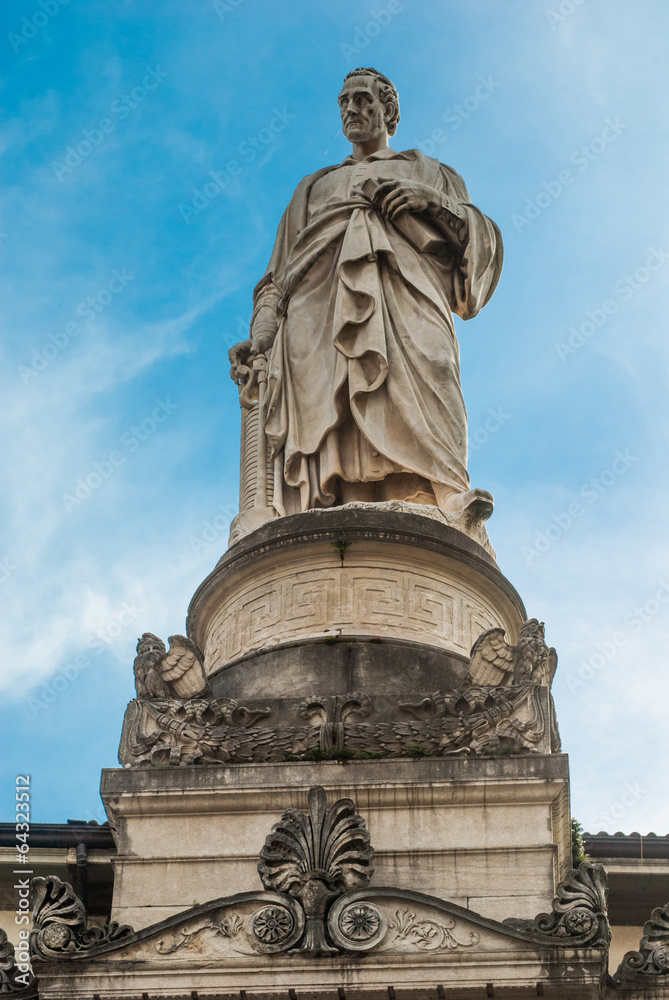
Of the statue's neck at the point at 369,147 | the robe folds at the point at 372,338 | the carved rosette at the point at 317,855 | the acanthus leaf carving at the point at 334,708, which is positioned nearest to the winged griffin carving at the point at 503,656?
the acanthus leaf carving at the point at 334,708

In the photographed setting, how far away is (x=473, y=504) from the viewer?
1488 centimetres

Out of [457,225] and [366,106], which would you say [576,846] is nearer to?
[457,225]

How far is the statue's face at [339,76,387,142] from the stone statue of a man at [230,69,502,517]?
17mm

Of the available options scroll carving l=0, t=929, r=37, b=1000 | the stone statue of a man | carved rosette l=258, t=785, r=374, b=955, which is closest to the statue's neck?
the stone statue of a man

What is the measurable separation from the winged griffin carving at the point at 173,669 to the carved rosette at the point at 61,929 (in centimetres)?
220

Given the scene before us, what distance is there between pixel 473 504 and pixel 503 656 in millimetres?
2415

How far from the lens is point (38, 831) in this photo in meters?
14.7

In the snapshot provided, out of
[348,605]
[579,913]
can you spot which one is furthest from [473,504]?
[579,913]

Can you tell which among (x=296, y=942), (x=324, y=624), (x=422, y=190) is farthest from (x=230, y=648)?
(x=422, y=190)

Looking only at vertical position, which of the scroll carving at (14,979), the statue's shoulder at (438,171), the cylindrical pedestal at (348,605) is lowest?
the scroll carving at (14,979)

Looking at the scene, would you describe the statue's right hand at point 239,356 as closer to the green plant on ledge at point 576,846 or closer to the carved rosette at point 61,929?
Result: the green plant on ledge at point 576,846

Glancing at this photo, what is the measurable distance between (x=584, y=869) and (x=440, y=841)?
48.4 inches

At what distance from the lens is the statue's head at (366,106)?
59.5 feet

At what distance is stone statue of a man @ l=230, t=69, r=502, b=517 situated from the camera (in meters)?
15.7
